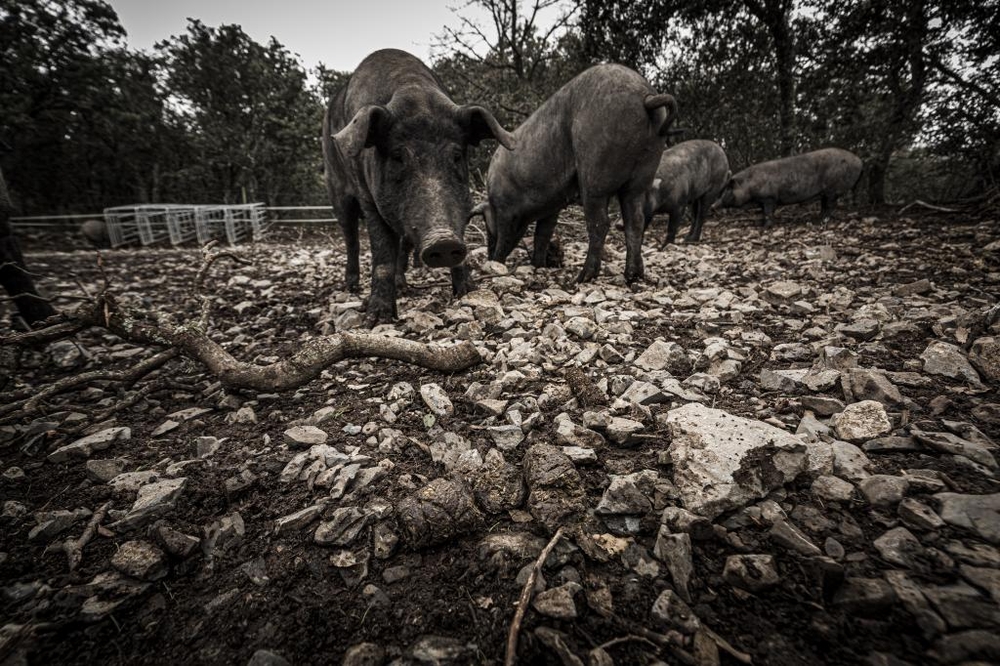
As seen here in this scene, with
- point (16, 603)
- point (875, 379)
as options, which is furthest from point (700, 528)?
point (16, 603)

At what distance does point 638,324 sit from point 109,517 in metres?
2.93

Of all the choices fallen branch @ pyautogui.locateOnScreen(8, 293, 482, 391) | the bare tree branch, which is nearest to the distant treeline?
the bare tree branch

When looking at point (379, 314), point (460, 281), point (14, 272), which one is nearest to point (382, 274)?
point (379, 314)

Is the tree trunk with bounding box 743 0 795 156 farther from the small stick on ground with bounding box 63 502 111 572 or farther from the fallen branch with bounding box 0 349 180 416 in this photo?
the small stick on ground with bounding box 63 502 111 572

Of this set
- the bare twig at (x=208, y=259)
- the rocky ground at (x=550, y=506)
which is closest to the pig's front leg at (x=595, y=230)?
the rocky ground at (x=550, y=506)

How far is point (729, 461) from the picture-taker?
4.32ft

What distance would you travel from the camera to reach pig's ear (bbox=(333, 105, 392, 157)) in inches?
94.3

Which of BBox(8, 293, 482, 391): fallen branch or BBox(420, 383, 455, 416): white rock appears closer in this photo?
BBox(420, 383, 455, 416): white rock

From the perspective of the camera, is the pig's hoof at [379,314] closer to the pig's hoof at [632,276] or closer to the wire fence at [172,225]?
the pig's hoof at [632,276]

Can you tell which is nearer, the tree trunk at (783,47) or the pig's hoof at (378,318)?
the pig's hoof at (378,318)

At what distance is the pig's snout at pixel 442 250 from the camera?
251cm

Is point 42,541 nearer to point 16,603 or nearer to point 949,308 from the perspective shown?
point 16,603

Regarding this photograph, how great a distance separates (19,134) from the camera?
1355 centimetres

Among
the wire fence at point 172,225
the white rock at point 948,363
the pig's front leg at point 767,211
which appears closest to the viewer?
the white rock at point 948,363
